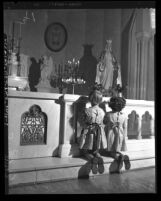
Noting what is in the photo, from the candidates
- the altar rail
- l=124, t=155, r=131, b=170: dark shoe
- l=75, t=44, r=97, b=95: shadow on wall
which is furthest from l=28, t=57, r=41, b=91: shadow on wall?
l=124, t=155, r=131, b=170: dark shoe

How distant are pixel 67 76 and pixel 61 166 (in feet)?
1.60

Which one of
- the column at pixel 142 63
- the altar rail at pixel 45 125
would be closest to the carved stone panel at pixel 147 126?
the altar rail at pixel 45 125

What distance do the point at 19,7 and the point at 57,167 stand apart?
818mm

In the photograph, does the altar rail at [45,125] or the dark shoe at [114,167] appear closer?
the altar rail at [45,125]

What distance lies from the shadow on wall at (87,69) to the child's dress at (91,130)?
0.11 meters

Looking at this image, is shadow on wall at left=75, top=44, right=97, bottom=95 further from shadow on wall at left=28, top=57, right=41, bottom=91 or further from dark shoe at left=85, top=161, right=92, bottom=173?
dark shoe at left=85, top=161, right=92, bottom=173

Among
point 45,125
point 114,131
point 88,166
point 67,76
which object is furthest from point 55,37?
point 88,166

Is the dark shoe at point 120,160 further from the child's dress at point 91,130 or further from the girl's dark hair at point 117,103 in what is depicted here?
the girl's dark hair at point 117,103

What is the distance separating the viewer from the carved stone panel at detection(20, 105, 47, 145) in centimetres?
126

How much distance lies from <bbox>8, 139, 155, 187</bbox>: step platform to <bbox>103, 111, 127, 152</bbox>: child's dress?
6 cm

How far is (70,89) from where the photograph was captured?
4.43 feet

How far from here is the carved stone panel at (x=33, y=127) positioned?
1259 mm
